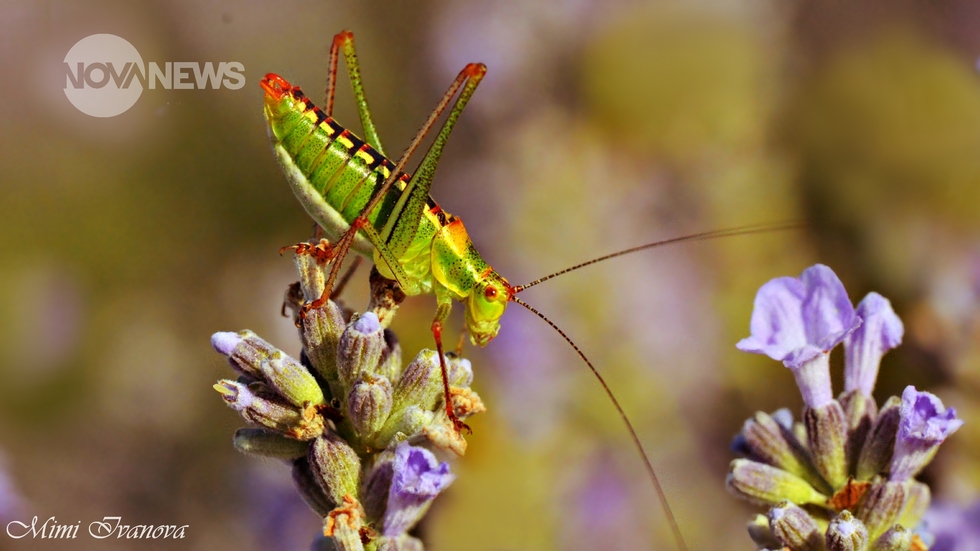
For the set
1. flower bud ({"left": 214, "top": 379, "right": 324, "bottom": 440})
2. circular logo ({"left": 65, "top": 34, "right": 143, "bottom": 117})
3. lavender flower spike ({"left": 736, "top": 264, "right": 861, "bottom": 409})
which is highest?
circular logo ({"left": 65, "top": 34, "right": 143, "bottom": 117})

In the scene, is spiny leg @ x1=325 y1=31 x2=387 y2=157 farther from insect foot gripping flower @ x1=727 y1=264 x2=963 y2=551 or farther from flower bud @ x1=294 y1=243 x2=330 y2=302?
insect foot gripping flower @ x1=727 y1=264 x2=963 y2=551

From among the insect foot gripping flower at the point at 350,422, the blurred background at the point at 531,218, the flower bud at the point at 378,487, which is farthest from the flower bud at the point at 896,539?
the blurred background at the point at 531,218

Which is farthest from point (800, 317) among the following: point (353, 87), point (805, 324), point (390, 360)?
point (353, 87)

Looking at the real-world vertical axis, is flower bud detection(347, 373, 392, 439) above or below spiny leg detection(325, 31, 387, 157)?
below

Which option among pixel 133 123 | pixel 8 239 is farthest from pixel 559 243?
pixel 8 239

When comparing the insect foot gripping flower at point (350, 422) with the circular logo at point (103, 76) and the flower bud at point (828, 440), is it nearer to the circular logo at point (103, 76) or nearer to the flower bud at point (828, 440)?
the flower bud at point (828, 440)

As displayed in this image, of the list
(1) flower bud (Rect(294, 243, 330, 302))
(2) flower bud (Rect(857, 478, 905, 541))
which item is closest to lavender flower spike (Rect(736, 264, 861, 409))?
(2) flower bud (Rect(857, 478, 905, 541))

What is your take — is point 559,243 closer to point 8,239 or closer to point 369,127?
point 369,127
